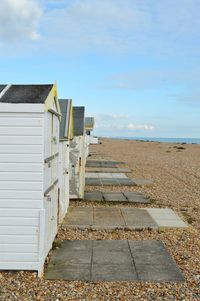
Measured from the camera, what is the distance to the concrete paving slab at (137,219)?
A: 9.60m

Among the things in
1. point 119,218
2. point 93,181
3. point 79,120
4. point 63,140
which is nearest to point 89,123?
point 93,181

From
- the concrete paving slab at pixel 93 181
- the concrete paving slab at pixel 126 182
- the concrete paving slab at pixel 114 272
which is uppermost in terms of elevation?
the concrete paving slab at pixel 114 272

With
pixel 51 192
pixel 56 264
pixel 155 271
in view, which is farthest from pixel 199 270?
pixel 51 192

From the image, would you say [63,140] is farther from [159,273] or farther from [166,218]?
[159,273]

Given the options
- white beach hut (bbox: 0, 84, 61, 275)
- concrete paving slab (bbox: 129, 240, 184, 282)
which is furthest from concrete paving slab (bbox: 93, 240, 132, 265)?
white beach hut (bbox: 0, 84, 61, 275)

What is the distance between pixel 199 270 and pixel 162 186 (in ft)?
34.5

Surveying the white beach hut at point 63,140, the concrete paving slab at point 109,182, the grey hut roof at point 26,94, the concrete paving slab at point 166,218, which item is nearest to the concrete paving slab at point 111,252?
the white beach hut at point 63,140

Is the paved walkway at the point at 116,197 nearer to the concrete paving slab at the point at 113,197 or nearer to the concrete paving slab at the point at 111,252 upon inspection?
the concrete paving slab at the point at 113,197

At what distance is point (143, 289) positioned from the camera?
5988mm

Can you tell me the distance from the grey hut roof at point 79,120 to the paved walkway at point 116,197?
1853 millimetres

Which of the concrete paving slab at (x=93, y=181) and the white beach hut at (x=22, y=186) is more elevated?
the white beach hut at (x=22, y=186)

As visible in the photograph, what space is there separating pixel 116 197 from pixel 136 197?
59cm

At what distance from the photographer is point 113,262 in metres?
7.04

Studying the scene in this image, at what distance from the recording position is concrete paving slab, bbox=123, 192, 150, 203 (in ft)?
43.0
